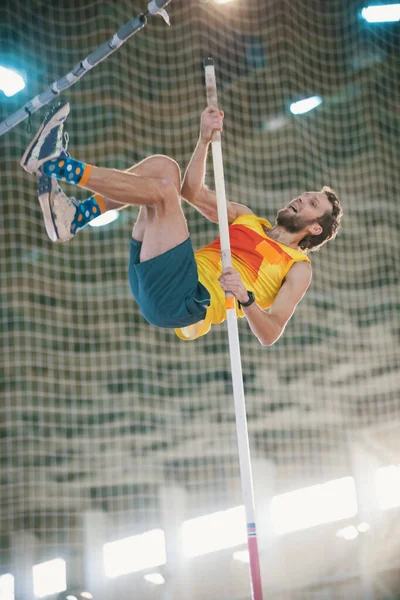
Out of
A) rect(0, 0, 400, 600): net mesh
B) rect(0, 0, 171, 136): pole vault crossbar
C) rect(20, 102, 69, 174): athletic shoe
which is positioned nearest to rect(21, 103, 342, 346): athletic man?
rect(20, 102, 69, 174): athletic shoe

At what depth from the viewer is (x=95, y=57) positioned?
3490mm

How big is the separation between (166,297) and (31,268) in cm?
360

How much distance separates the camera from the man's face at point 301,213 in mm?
3566

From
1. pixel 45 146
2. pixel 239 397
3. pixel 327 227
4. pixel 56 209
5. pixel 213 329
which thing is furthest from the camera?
pixel 213 329

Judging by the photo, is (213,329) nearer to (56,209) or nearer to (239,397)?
(56,209)

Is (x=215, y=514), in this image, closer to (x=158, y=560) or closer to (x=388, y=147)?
(x=158, y=560)

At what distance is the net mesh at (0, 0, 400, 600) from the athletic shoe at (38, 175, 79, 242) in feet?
10.5

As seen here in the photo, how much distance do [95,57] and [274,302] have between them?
3.90 ft

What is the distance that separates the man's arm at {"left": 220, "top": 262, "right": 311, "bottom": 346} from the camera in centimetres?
286

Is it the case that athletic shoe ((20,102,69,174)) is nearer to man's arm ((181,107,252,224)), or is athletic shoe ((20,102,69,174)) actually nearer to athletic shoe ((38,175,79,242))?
athletic shoe ((38,175,79,242))

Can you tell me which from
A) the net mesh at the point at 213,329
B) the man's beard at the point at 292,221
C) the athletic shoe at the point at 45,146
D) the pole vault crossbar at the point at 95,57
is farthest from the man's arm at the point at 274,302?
the net mesh at the point at 213,329

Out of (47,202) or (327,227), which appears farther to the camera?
(327,227)

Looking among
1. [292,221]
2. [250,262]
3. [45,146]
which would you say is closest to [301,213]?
[292,221]

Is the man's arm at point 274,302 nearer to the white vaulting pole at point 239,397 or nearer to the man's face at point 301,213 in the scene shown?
the white vaulting pole at point 239,397
